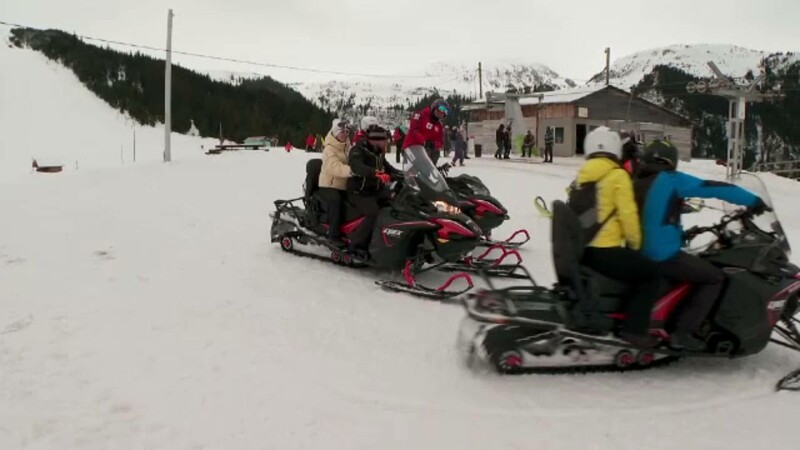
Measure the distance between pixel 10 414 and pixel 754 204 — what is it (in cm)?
467

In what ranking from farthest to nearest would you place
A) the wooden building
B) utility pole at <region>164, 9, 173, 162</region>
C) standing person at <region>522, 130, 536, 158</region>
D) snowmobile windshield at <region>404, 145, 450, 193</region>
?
the wooden building < standing person at <region>522, 130, 536, 158</region> < utility pole at <region>164, 9, 173, 162</region> < snowmobile windshield at <region>404, 145, 450, 193</region>

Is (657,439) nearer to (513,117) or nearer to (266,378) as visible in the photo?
(266,378)

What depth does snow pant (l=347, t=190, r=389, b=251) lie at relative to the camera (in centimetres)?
686

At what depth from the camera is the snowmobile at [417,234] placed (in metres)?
6.23

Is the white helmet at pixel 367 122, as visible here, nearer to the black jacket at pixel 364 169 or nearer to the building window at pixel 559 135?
the black jacket at pixel 364 169

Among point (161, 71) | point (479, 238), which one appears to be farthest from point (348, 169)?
point (161, 71)

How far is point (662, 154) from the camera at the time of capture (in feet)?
14.6

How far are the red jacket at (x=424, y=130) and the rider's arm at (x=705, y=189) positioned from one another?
5.13 m

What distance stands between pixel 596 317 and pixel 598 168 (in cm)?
96

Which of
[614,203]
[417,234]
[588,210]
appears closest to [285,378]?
[588,210]

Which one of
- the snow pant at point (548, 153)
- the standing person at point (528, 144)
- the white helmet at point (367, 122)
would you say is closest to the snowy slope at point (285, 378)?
the white helmet at point (367, 122)

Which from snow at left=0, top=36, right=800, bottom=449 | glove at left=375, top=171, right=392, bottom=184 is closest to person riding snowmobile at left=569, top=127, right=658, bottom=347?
snow at left=0, top=36, right=800, bottom=449

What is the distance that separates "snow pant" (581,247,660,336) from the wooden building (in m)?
32.1

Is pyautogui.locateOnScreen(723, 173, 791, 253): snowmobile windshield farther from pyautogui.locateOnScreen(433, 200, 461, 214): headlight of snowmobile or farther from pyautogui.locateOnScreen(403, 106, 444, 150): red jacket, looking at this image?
pyautogui.locateOnScreen(403, 106, 444, 150): red jacket
